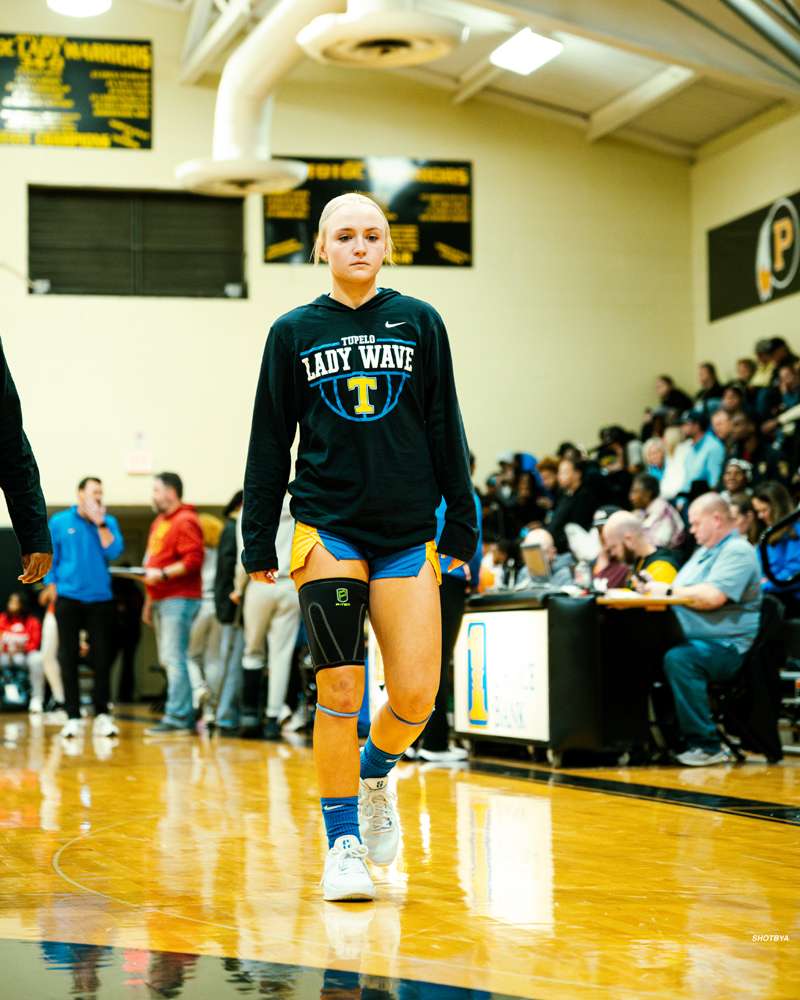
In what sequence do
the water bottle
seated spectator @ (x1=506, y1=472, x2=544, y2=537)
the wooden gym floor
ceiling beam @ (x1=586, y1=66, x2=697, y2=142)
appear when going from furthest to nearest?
ceiling beam @ (x1=586, y1=66, x2=697, y2=142)
seated spectator @ (x1=506, y1=472, x2=544, y2=537)
the water bottle
the wooden gym floor

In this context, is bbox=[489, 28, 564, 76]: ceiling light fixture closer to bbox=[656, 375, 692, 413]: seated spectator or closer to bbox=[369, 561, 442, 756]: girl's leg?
bbox=[656, 375, 692, 413]: seated spectator

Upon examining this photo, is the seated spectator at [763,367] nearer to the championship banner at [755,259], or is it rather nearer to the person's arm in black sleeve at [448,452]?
the championship banner at [755,259]

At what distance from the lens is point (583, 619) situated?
5.80m

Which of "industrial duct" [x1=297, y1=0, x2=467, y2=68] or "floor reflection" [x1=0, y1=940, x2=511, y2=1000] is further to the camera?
"industrial duct" [x1=297, y1=0, x2=467, y2=68]

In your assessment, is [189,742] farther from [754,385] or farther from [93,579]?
[754,385]

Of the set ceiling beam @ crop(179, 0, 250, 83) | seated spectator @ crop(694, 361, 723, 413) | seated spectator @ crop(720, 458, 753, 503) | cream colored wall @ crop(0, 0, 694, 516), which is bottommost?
seated spectator @ crop(720, 458, 753, 503)

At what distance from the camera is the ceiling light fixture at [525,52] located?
12.4 meters

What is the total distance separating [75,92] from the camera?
13.4 m

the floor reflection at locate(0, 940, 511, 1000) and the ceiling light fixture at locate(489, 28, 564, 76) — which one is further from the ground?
the ceiling light fixture at locate(489, 28, 564, 76)

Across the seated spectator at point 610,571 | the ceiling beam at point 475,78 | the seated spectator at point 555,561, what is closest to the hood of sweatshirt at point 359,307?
the seated spectator at point 610,571

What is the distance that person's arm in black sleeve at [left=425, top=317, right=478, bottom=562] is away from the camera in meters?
2.87

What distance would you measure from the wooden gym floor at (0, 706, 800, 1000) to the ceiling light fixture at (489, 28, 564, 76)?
9.12 meters

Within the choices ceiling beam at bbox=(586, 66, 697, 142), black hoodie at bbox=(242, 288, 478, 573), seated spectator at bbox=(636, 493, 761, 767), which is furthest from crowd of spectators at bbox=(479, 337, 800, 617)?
black hoodie at bbox=(242, 288, 478, 573)

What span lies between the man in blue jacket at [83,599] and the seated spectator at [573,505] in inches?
159
